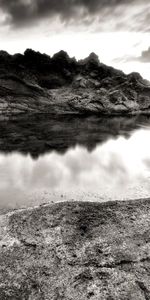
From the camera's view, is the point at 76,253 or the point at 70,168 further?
the point at 70,168

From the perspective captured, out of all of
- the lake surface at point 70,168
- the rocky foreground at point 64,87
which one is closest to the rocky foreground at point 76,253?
the lake surface at point 70,168

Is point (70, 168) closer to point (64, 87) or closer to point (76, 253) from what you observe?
point (76, 253)

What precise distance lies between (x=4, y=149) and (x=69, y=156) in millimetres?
8288

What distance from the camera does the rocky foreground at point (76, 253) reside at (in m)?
10.0

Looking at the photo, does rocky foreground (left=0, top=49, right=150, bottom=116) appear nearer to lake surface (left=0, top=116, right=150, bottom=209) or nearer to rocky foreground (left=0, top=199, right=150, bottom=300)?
lake surface (left=0, top=116, right=150, bottom=209)

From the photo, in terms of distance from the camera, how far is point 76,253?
38.1ft

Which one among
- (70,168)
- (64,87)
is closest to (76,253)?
(70,168)

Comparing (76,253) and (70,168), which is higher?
(76,253)

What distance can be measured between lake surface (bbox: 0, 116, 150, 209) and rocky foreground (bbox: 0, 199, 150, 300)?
15.0ft

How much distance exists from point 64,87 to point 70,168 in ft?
265

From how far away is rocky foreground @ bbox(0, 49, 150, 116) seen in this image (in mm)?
84438

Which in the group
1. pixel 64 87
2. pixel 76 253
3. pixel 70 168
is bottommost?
pixel 70 168

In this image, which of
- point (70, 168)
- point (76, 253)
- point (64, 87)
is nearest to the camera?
point (76, 253)

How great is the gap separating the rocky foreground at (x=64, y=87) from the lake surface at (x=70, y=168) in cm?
4027
